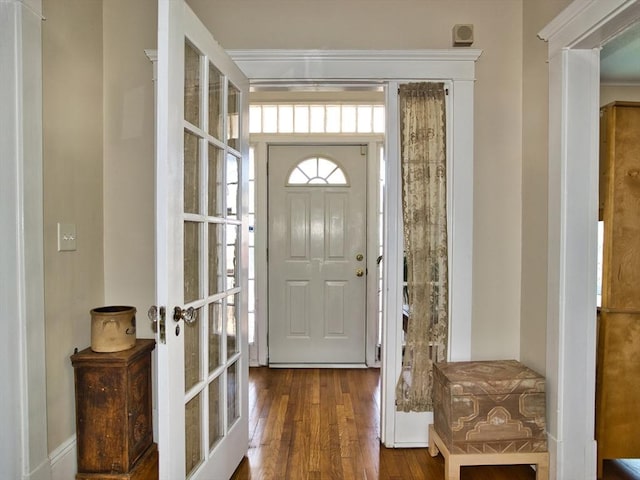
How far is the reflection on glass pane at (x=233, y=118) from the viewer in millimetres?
1915

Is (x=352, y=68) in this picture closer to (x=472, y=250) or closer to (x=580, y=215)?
(x=472, y=250)

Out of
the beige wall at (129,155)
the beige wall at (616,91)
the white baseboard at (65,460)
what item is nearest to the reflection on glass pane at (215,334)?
the beige wall at (129,155)

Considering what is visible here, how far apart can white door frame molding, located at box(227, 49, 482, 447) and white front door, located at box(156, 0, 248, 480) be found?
28 cm

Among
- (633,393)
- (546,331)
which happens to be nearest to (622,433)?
(633,393)

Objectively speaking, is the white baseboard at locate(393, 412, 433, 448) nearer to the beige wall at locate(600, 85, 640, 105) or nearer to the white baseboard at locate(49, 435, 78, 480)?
the white baseboard at locate(49, 435, 78, 480)

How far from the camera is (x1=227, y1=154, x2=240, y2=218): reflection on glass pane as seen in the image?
75.6 inches

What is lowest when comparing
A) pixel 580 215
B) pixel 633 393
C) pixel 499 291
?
pixel 633 393

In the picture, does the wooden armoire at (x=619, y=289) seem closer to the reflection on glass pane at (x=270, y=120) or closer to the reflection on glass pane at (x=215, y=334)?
Result: the reflection on glass pane at (x=215, y=334)

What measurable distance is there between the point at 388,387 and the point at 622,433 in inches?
46.3

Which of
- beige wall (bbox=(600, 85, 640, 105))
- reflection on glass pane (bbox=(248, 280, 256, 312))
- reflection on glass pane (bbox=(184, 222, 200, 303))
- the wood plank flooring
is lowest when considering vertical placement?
the wood plank flooring

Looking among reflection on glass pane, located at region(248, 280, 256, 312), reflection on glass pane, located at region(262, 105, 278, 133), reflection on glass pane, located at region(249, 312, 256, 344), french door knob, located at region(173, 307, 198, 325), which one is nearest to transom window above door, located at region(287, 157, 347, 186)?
reflection on glass pane, located at region(262, 105, 278, 133)

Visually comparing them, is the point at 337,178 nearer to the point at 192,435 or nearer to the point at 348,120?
the point at 348,120

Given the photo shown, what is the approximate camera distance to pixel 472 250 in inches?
88.4

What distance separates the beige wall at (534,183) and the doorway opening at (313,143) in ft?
4.85
